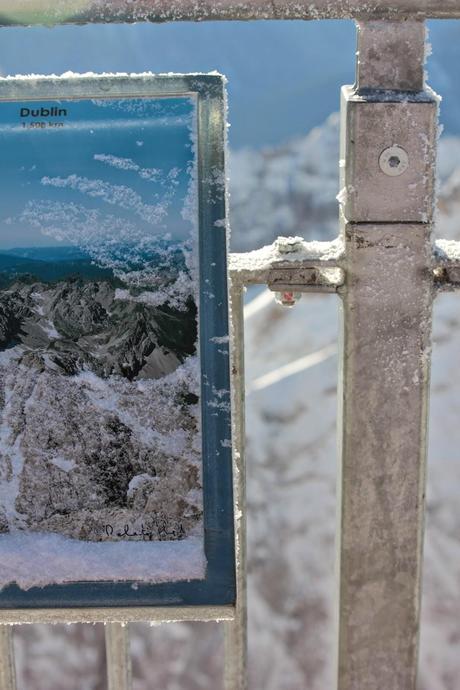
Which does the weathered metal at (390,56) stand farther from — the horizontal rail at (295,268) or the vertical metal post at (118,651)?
the vertical metal post at (118,651)

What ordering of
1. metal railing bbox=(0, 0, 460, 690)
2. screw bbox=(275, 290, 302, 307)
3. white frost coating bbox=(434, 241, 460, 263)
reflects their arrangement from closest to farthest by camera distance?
1. metal railing bbox=(0, 0, 460, 690)
2. white frost coating bbox=(434, 241, 460, 263)
3. screw bbox=(275, 290, 302, 307)

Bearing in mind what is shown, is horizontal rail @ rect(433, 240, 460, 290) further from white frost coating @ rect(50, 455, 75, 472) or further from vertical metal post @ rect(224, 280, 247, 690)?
white frost coating @ rect(50, 455, 75, 472)

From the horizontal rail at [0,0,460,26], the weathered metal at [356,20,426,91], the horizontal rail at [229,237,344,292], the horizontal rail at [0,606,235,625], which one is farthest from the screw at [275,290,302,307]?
the horizontal rail at [0,606,235,625]

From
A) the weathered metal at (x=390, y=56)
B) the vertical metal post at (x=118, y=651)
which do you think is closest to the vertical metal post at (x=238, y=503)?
the vertical metal post at (x=118, y=651)

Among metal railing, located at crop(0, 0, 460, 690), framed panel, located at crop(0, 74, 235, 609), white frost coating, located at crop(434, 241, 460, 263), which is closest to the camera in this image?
framed panel, located at crop(0, 74, 235, 609)

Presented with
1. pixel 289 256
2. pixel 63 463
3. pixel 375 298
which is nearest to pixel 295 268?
pixel 289 256

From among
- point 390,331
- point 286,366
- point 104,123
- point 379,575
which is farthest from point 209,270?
point 286,366

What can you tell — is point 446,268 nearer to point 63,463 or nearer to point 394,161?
point 394,161
